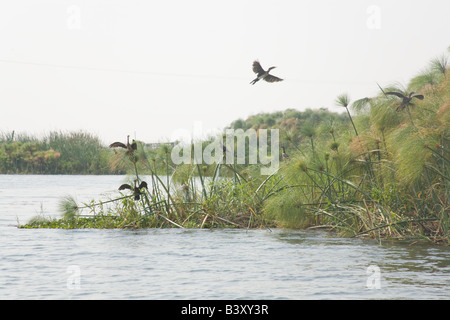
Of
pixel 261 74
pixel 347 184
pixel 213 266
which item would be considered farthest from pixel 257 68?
pixel 213 266

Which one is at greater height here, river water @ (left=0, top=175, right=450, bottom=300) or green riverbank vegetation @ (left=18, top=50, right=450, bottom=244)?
green riverbank vegetation @ (left=18, top=50, right=450, bottom=244)

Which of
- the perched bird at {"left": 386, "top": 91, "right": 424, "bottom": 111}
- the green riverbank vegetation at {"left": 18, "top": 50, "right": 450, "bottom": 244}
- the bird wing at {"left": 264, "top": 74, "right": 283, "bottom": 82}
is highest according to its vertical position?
the bird wing at {"left": 264, "top": 74, "right": 283, "bottom": 82}

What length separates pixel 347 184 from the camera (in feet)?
38.2

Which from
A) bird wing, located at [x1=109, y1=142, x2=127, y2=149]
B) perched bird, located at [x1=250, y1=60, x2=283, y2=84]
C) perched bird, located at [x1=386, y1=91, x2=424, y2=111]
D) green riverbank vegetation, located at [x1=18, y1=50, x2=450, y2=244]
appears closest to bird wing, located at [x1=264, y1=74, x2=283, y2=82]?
perched bird, located at [x1=250, y1=60, x2=283, y2=84]

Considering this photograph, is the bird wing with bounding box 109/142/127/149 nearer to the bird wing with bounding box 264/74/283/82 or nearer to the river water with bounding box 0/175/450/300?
the river water with bounding box 0/175/450/300

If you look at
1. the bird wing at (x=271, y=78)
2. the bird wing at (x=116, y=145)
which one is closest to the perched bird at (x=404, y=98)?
the bird wing at (x=271, y=78)

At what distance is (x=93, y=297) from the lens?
7.52 meters

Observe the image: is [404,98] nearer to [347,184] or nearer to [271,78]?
[347,184]

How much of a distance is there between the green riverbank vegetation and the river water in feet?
1.36

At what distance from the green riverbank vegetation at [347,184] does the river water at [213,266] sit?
0.41 m

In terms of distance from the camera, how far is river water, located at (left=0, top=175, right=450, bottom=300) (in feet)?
25.3

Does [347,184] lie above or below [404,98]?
below

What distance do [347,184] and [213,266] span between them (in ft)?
11.2

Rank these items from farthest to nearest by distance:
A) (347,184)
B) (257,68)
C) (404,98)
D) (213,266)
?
1. (257,68)
2. (347,184)
3. (404,98)
4. (213,266)
